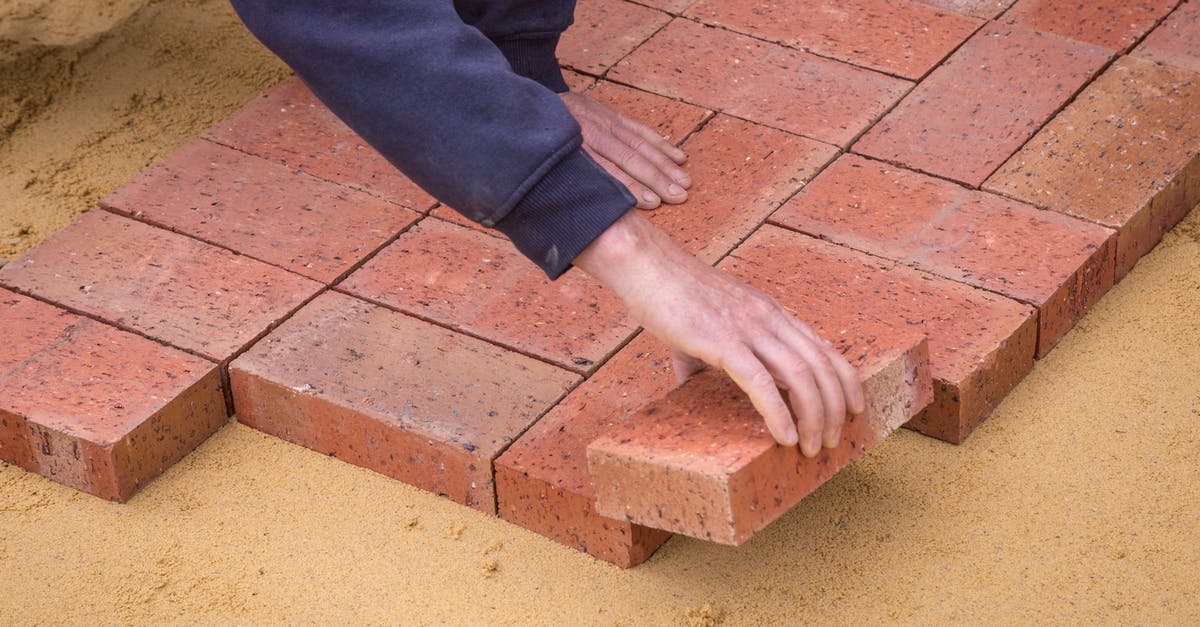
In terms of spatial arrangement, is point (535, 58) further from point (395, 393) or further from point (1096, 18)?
point (1096, 18)

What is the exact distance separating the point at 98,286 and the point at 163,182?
1.28ft

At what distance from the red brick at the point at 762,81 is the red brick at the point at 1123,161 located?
0.42 meters

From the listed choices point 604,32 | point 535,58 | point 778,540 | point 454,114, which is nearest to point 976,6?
point 604,32

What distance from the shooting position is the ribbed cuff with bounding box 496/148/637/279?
2.36 meters

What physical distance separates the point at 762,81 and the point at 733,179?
1.40ft

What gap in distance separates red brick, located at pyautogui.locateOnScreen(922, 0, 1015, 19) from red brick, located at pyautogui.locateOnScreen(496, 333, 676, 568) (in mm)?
1617

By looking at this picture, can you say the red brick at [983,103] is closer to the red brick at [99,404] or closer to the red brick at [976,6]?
the red brick at [976,6]

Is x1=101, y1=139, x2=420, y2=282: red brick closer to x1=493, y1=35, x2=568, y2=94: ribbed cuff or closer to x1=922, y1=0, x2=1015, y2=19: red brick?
x1=493, y1=35, x2=568, y2=94: ribbed cuff

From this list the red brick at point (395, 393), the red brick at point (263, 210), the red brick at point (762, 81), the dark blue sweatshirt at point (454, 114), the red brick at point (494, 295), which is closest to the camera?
the dark blue sweatshirt at point (454, 114)

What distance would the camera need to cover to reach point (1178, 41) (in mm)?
4094

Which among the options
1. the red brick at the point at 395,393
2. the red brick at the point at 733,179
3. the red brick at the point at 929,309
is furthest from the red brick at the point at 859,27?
the red brick at the point at 395,393

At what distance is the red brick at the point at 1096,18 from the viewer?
13.5 feet

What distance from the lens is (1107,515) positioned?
292cm

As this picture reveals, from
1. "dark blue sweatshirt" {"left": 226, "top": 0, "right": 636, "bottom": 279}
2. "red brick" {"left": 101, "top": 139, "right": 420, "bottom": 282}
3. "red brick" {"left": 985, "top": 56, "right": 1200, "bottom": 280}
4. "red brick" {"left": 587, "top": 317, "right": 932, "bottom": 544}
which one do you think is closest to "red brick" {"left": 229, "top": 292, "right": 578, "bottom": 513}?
"red brick" {"left": 101, "top": 139, "right": 420, "bottom": 282}
